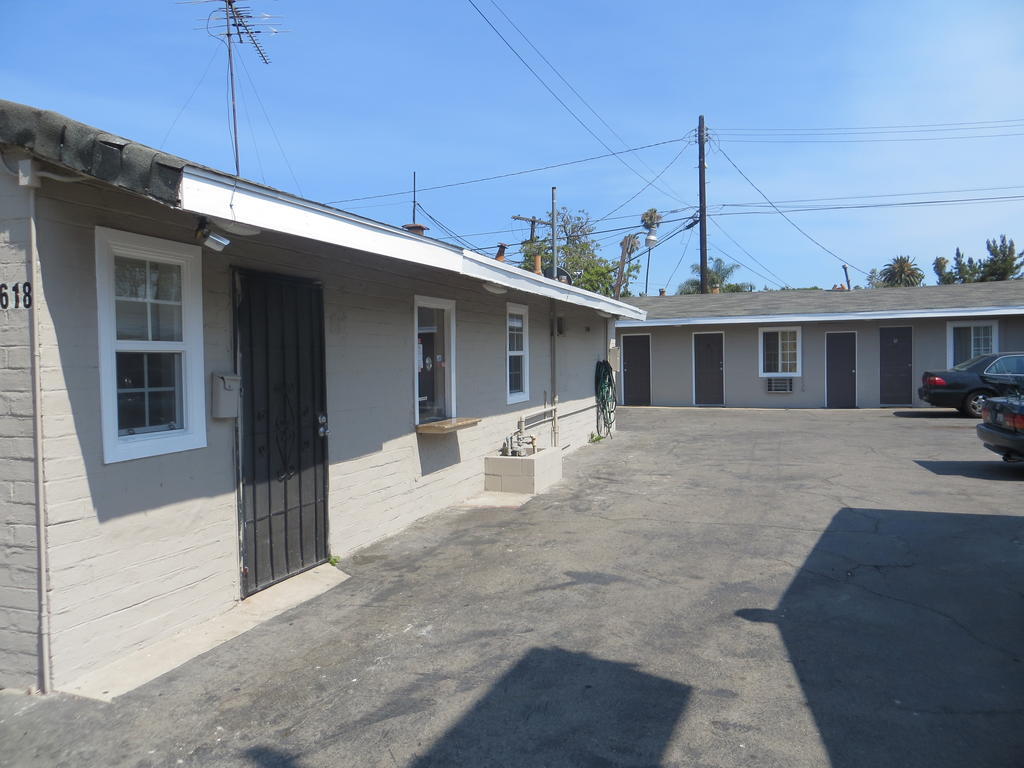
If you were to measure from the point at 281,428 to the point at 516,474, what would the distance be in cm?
425

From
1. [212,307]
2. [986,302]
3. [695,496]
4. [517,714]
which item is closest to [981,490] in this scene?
[695,496]

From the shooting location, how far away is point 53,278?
3775 millimetres

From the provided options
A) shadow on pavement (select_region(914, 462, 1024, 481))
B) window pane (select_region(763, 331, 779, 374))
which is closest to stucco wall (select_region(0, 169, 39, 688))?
shadow on pavement (select_region(914, 462, 1024, 481))

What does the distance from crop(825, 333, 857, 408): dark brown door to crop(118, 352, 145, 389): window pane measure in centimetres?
1844

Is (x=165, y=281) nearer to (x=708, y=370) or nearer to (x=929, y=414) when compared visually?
(x=929, y=414)

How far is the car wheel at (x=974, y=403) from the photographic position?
51.2 ft

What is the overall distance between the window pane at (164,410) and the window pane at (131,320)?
0.40m

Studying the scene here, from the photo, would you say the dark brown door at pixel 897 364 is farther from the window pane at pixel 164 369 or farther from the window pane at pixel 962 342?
the window pane at pixel 164 369

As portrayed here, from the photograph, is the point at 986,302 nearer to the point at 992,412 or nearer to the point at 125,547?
the point at 992,412

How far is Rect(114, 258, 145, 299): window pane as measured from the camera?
4191 millimetres

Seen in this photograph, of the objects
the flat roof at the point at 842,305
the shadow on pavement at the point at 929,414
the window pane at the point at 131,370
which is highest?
the flat roof at the point at 842,305

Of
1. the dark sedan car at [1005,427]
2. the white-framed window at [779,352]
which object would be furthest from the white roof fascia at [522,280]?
the white-framed window at [779,352]

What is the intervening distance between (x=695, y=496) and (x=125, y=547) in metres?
6.39

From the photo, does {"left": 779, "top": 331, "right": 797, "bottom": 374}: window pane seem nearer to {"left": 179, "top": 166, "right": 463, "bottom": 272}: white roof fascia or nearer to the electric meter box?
{"left": 179, "top": 166, "right": 463, "bottom": 272}: white roof fascia
